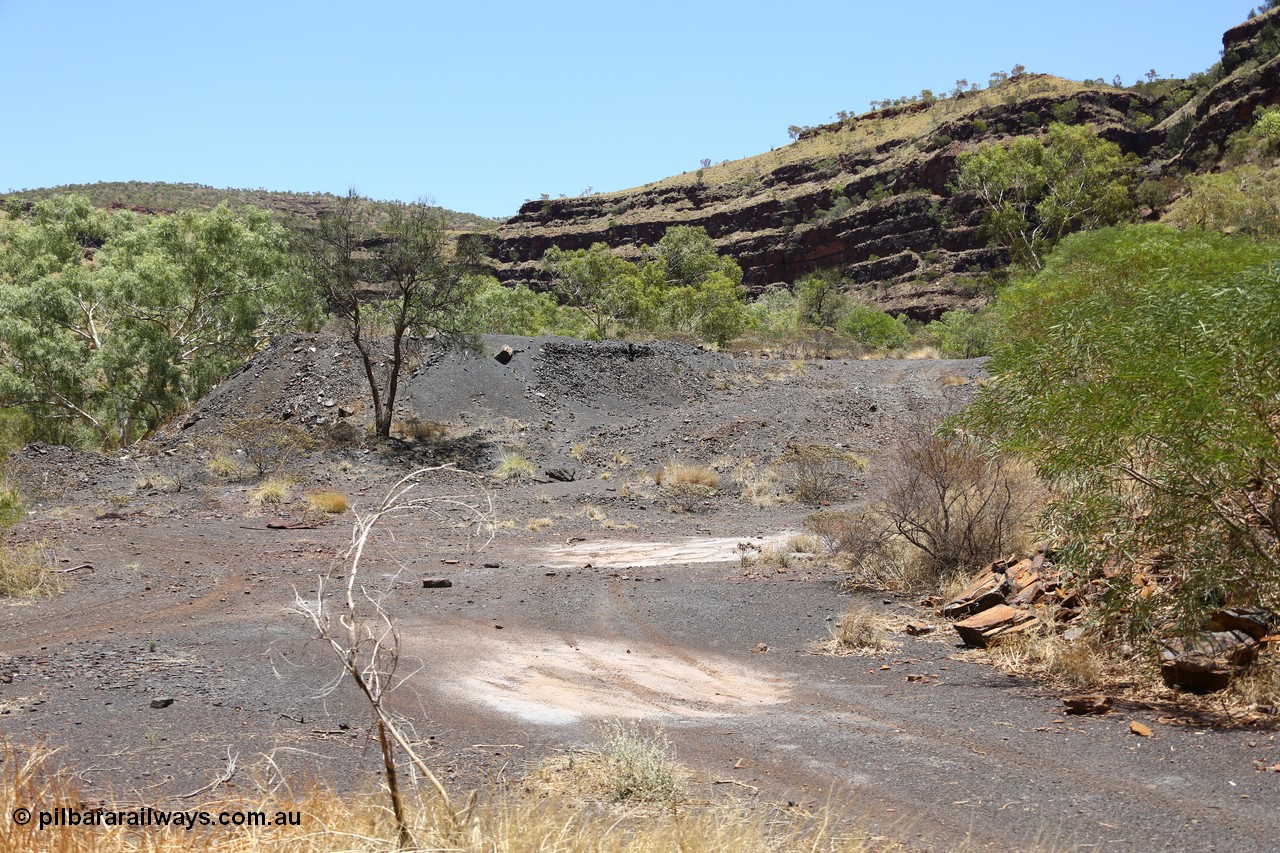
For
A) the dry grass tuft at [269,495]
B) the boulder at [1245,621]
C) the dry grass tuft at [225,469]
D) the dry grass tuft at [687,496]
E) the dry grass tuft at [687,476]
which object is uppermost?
the boulder at [1245,621]

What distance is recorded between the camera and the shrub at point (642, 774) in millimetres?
4844

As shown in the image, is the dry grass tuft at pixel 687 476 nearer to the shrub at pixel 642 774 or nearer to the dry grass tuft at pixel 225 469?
the dry grass tuft at pixel 225 469

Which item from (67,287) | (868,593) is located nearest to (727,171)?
(67,287)

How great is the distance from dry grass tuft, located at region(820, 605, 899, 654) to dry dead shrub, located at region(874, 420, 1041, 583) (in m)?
2.30

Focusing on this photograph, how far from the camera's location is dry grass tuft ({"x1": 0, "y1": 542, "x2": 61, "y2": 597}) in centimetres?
1084

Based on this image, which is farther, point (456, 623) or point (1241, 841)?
point (456, 623)

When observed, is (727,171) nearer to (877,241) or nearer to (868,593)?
(877,241)

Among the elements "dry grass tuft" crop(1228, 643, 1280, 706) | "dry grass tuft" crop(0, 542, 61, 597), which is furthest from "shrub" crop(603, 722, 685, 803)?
"dry grass tuft" crop(0, 542, 61, 597)

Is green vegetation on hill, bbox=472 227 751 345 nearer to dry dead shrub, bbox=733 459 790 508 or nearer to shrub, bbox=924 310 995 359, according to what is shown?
shrub, bbox=924 310 995 359

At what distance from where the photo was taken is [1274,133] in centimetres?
4419

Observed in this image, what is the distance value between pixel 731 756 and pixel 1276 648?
12.8ft

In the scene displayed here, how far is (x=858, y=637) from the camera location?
880cm

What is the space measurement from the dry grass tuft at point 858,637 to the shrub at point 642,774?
381 centimetres

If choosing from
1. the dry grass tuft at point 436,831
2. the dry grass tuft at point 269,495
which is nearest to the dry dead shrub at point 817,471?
the dry grass tuft at point 269,495
